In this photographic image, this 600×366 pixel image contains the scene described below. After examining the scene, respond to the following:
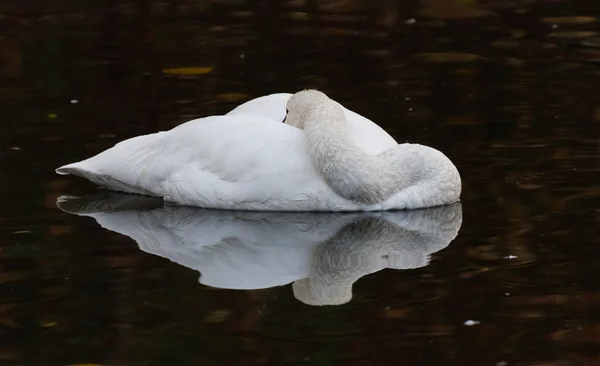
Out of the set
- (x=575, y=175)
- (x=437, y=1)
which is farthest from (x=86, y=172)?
(x=437, y=1)

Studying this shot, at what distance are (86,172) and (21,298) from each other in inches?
97.1

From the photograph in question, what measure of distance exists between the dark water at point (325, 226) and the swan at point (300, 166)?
25 centimetres

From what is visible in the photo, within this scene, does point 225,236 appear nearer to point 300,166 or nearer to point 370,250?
point 300,166

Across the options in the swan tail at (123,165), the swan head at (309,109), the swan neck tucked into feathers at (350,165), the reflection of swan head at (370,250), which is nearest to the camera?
the reflection of swan head at (370,250)

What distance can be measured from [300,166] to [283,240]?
646 mm

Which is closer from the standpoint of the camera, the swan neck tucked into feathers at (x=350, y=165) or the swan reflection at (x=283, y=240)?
the swan reflection at (x=283, y=240)

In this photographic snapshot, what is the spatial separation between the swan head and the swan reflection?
70 centimetres

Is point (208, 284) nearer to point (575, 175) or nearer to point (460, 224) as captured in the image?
point (460, 224)

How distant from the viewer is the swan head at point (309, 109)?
9.71 metres

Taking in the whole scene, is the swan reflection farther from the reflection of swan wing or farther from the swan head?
the swan head

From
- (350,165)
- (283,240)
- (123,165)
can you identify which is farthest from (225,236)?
(123,165)

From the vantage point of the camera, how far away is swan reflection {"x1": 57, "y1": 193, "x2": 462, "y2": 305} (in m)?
8.21

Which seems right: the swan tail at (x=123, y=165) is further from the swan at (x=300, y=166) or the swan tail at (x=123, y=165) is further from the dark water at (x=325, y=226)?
the dark water at (x=325, y=226)

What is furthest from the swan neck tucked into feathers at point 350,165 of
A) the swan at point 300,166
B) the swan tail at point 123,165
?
the swan tail at point 123,165
